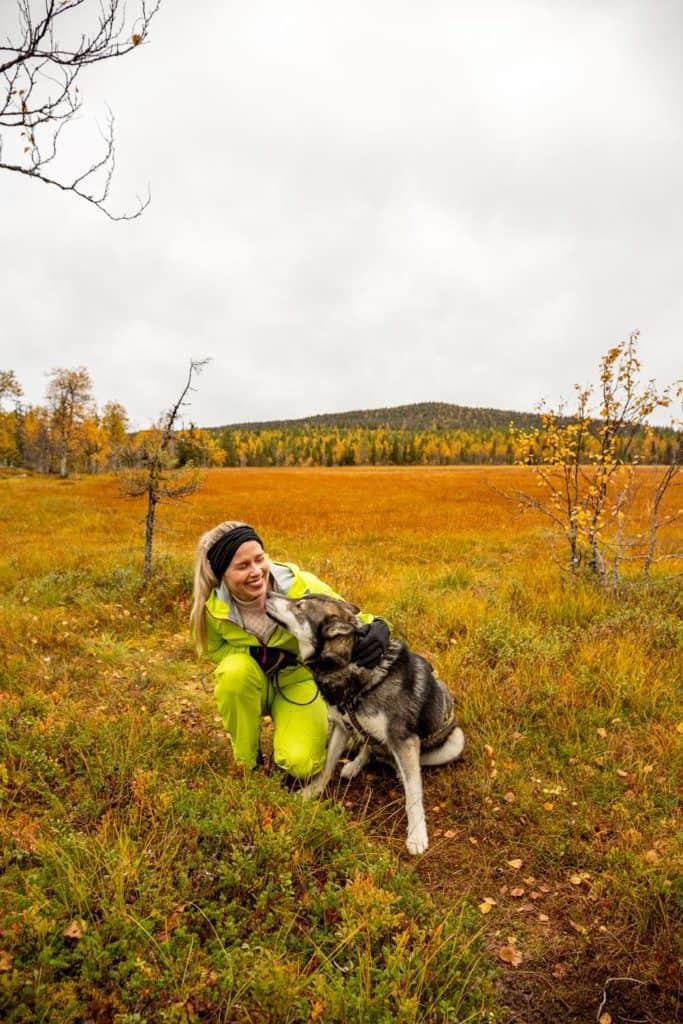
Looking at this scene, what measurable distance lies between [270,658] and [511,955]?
7.58 feet

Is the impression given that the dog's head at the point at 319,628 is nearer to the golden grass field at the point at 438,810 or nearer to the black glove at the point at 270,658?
the black glove at the point at 270,658

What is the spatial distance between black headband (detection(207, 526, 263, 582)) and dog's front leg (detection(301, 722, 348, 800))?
144 centimetres

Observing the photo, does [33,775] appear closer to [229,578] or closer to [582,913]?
[229,578]

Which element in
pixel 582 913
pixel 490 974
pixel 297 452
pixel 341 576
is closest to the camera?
pixel 490 974

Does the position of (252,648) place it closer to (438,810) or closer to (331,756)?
(331,756)

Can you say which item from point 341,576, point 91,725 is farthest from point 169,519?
point 91,725

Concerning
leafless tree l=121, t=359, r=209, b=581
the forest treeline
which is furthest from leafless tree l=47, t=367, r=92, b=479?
leafless tree l=121, t=359, r=209, b=581

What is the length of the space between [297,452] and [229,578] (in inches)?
4770

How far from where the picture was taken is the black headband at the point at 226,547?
380 cm

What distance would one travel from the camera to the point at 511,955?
2.60 meters

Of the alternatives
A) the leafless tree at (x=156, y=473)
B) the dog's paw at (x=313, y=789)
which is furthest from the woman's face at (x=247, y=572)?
the leafless tree at (x=156, y=473)

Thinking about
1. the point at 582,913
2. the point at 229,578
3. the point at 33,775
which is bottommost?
the point at 582,913

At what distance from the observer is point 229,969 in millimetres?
2094

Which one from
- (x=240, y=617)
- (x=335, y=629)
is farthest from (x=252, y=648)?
(x=335, y=629)
